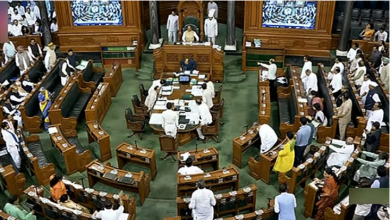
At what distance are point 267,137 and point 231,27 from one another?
22.1 feet

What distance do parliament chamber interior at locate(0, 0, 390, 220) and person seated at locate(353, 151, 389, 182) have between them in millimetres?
26

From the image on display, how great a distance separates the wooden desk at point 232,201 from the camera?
8031mm

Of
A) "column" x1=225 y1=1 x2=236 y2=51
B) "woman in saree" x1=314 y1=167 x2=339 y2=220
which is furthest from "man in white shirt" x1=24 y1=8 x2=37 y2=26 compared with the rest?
"woman in saree" x1=314 y1=167 x2=339 y2=220

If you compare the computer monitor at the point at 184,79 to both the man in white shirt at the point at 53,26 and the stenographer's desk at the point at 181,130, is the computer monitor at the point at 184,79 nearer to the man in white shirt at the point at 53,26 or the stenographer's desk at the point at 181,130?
the stenographer's desk at the point at 181,130

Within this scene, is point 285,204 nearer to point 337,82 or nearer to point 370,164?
point 370,164

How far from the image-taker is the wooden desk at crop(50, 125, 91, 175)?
31.1ft

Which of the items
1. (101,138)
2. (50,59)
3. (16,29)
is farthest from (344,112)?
(16,29)

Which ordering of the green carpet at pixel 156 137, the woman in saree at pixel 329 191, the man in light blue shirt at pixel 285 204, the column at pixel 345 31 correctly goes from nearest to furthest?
the man in light blue shirt at pixel 285 204 → the woman in saree at pixel 329 191 → the green carpet at pixel 156 137 → the column at pixel 345 31

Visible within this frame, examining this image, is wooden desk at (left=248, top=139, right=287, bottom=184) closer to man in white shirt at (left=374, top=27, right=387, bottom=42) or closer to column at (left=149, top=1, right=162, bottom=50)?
man in white shirt at (left=374, top=27, right=387, bottom=42)

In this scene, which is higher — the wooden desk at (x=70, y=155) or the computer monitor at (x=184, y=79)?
the computer monitor at (x=184, y=79)

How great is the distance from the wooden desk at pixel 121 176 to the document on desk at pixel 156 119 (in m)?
1.71

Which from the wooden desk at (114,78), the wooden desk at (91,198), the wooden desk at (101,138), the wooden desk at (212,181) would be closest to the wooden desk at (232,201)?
the wooden desk at (212,181)

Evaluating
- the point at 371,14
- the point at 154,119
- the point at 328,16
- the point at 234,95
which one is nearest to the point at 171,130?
the point at 154,119

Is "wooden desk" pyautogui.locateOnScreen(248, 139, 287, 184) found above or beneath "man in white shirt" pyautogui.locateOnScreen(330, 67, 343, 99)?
beneath
